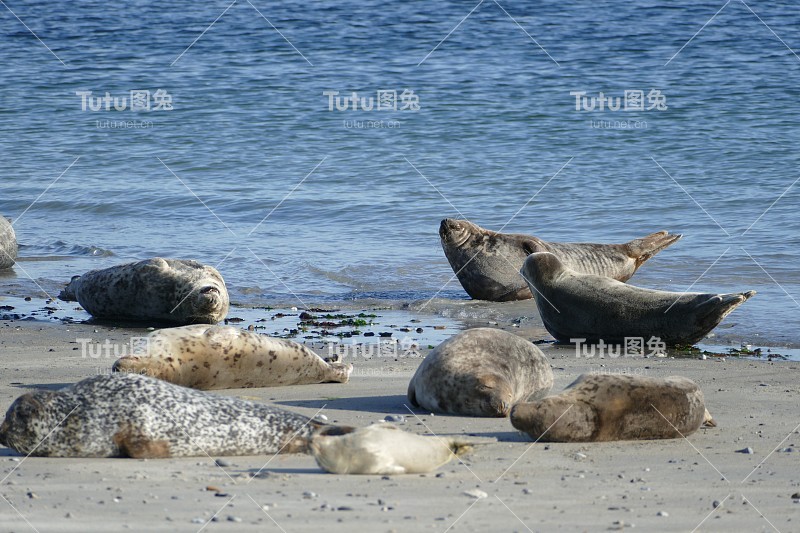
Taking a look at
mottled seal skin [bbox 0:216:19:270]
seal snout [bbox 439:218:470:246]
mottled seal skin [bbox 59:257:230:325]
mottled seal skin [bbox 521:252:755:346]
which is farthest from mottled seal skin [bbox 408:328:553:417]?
mottled seal skin [bbox 0:216:19:270]

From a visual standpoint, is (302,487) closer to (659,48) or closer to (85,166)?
(85,166)

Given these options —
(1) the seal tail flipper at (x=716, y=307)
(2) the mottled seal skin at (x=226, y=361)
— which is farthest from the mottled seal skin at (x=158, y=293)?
(1) the seal tail flipper at (x=716, y=307)

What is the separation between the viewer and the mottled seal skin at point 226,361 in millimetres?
5824

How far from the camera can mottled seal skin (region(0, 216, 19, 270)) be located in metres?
10.6

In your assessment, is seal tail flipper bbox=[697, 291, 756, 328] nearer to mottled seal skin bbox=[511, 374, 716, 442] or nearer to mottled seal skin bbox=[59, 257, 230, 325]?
mottled seal skin bbox=[511, 374, 716, 442]

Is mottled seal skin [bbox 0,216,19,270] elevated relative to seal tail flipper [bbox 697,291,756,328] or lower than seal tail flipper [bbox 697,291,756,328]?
lower

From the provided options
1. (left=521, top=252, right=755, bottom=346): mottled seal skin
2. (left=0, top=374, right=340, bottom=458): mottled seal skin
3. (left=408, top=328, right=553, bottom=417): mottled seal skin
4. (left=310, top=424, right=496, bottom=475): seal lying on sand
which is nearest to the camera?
(left=310, top=424, right=496, bottom=475): seal lying on sand

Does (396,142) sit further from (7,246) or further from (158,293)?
(158,293)

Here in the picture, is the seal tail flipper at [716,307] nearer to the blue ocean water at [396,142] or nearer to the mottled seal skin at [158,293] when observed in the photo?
the blue ocean water at [396,142]

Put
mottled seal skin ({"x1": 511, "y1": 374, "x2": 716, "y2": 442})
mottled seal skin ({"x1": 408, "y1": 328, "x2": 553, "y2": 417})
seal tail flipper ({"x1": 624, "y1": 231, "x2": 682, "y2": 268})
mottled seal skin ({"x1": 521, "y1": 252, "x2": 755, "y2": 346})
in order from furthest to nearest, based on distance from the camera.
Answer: seal tail flipper ({"x1": 624, "y1": 231, "x2": 682, "y2": 268}), mottled seal skin ({"x1": 521, "y1": 252, "x2": 755, "y2": 346}), mottled seal skin ({"x1": 408, "y1": 328, "x2": 553, "y2": 417}), mottled seal skin ({"x1": 511, "y1": 374, "x2": 716, "y2": 442})

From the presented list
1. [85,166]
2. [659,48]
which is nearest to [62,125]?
[85,166]

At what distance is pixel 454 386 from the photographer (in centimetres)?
534

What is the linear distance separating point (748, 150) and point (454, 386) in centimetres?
1115

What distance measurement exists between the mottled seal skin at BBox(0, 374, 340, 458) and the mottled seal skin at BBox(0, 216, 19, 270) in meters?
6.40
